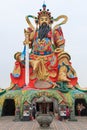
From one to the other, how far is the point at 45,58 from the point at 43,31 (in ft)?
10.6

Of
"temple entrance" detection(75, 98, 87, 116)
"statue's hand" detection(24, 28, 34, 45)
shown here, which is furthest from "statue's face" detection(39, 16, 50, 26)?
"temple entrance" detection(75, 98, 87, 116)

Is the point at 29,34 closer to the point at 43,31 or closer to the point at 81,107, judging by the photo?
the point at 43,31

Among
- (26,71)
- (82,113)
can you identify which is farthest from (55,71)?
(82,113)

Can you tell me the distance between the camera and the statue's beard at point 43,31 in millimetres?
32625

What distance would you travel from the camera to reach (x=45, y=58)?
3134cm

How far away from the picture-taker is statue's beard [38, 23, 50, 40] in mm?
32625

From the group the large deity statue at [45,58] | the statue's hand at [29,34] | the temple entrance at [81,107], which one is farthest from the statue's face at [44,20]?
the temple entrance at [81,107]

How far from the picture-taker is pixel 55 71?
30.9 m

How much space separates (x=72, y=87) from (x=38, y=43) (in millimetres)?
6034

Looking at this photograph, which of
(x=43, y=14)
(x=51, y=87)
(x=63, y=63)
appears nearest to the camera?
(x=51, y=87)

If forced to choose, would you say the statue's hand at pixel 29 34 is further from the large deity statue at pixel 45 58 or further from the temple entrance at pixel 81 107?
the temple entrance at pixel 81 107

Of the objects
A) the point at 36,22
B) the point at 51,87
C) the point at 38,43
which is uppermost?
the point at 36,22

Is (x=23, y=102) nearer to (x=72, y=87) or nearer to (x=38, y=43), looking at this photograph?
(x=72, y=87)

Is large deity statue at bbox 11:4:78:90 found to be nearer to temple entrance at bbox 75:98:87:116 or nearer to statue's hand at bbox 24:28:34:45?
statue's hand at bbox 24:28:34:45
